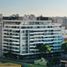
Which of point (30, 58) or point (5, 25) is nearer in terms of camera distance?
point (30, 58)

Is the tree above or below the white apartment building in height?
below

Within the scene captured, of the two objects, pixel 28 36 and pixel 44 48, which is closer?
pixel 44 48

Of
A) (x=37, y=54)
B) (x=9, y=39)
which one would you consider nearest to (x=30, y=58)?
(x=37, y=54)

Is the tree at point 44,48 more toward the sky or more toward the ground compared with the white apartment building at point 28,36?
more toward the ground

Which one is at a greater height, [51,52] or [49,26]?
[49,26]

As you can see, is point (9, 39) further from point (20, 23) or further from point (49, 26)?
point (49, 26)

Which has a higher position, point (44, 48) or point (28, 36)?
point (28, 36)

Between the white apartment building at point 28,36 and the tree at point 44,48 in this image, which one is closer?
the tree at point 44,48

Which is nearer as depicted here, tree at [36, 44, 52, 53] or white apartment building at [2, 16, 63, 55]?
tree at [36, 44, 52, 53]
